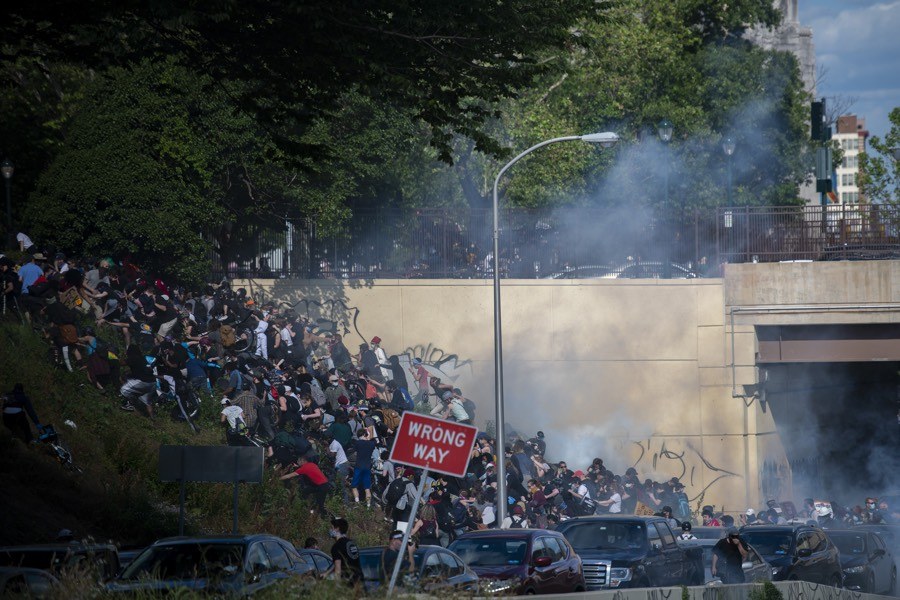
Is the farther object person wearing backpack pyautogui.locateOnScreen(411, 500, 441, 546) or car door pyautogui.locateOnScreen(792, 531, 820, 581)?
person wearing backpack pyautogui.locateOnScreen(411, 500, 441, 546)

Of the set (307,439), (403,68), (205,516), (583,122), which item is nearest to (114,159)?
(307,439)

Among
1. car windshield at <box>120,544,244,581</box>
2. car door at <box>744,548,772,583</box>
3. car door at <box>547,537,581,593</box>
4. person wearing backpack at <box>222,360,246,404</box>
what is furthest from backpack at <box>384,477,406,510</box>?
car windshield at <box>120,544,244,581</box>

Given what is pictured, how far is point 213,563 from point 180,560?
51.6 inches

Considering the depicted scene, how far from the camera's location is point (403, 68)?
595 inches

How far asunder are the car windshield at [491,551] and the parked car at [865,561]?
7849 mm

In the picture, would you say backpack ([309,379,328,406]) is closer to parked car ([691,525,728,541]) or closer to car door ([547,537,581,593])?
parked car ([691,525,728,541])

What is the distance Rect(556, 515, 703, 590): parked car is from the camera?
18.1 m

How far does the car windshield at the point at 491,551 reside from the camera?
16.5 m

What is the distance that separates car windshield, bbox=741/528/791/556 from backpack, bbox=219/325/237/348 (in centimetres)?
1132

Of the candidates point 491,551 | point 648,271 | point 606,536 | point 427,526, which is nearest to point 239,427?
point 427,526

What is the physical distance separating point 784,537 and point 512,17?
10375 millimetres

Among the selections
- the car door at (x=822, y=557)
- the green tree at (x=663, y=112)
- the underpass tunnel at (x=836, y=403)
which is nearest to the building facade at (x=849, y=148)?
the green tree at (x=663, y=112)

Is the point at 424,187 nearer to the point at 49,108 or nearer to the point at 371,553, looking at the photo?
the point at 49,108

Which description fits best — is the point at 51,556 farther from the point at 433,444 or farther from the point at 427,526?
the point at 427,526
